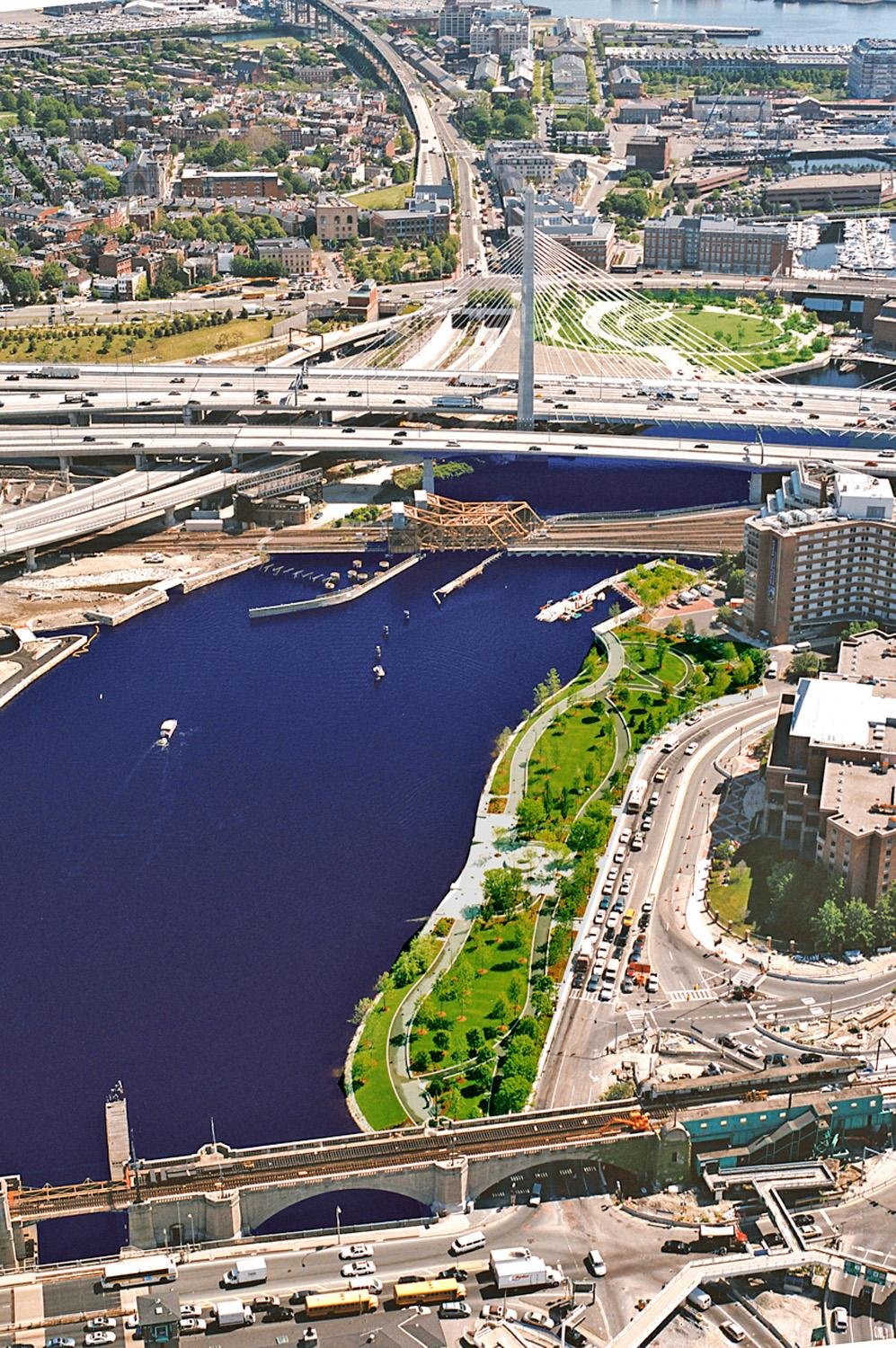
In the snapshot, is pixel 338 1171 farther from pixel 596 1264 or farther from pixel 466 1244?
pixel 596 1264

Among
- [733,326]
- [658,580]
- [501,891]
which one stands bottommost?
[501,891]

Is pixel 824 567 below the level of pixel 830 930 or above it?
above

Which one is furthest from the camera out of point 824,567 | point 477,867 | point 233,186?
point 233,186

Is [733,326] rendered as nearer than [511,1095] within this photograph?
No

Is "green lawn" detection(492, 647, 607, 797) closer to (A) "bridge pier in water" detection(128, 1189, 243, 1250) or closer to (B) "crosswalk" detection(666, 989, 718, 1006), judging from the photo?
(B) "crosswalk" detection(666, 989, 718, 1006)

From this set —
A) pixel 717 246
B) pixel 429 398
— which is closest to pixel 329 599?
pixel 429 398

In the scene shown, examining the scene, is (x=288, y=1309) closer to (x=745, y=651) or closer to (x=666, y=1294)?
(x=666, y=1294)

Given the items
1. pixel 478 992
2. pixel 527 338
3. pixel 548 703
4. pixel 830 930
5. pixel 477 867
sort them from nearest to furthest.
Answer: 1. pixel 478 992
2. pixel 830 930
3. pixel 477 867
4. pixel 548 703
5. pixel 527 338

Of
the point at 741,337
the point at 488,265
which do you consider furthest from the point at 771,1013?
the point at 488,265
